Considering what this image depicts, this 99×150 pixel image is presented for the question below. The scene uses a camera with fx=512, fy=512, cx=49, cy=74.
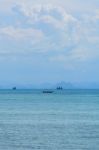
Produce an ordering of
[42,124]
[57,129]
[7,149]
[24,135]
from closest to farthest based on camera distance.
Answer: [7,149] < [24,135] < [57,129] < [42,124]

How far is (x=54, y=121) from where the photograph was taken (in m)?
79.2

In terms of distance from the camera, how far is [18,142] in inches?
2101

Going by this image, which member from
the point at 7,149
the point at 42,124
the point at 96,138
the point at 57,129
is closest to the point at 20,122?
the point at 42,124

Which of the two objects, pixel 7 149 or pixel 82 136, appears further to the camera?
pixel 82 136

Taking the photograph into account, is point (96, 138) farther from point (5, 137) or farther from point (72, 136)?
point (5, 137)

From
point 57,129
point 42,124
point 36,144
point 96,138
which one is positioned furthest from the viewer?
point 42,124

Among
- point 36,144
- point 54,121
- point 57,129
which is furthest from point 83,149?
point 54,121

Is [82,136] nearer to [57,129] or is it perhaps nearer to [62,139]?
[62,139]

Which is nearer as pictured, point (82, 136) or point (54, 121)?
point (82, 136)

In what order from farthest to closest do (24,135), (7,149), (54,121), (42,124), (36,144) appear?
(54,121)
(42,124)
(24,135)
(36,144)
(7,149)

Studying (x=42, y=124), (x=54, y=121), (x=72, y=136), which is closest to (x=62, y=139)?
(x=72, y=136)

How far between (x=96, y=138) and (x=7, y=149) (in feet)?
37.9

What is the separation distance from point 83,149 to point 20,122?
2954 cm

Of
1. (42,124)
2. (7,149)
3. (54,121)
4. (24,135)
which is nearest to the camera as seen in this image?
(7,149)
